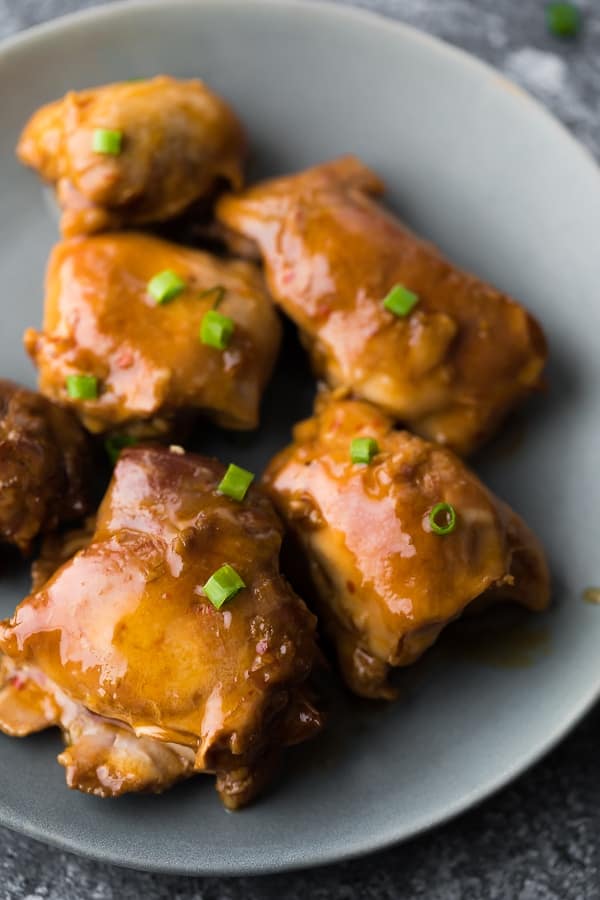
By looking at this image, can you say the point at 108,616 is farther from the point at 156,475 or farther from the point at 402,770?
the point at 402,770

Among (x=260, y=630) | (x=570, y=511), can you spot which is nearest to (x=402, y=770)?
(x=260, y=630)

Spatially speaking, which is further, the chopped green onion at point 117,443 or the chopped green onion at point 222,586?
the chopped green onion at point 117,443

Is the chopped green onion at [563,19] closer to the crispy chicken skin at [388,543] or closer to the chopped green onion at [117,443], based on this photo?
the crispy chicken skin at [388,543]

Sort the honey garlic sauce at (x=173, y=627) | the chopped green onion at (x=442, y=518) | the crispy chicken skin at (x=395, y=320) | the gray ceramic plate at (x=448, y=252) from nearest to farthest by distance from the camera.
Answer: the honey garlic sauce at (x=173, y=627)
the chopped green onion at (x=442, y=518)
the gray ceramic plate at (x=448, y=252)
the crispy chicken skin at (x=395, y=320)

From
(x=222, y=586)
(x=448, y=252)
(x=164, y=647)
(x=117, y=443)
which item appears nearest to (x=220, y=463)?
(x=117, y=443)

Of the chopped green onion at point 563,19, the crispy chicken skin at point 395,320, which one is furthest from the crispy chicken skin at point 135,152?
the chopped green onion at point 563,19

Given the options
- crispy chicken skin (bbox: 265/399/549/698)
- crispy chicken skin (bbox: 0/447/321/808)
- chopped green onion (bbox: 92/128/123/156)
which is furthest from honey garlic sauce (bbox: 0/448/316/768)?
chopped green onion (bbox: 92/128/123/156)

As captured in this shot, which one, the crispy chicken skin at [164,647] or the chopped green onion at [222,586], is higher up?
the chopped green onion at [222,586]
